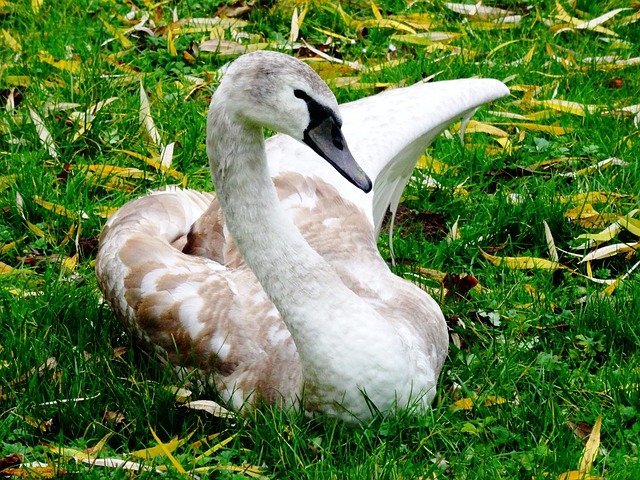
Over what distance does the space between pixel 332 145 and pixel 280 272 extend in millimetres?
419

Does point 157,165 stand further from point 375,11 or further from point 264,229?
point 375,11

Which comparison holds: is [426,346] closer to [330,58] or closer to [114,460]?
[114,460]

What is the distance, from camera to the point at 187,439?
10.4 feet

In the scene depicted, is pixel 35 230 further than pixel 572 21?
No

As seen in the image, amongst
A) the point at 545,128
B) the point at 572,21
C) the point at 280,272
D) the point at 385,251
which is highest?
the point at 280,272

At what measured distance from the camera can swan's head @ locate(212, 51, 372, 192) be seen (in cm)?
291

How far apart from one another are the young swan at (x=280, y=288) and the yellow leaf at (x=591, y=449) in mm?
482

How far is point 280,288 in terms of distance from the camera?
314 cm

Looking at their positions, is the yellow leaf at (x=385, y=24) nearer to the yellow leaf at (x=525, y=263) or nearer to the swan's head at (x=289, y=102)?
the yellow leaf at (x=525, y=263)

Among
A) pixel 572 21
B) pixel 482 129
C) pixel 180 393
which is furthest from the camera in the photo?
pixel 572 21

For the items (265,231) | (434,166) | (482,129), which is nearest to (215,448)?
(265,231)

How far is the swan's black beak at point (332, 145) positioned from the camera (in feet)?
9.70

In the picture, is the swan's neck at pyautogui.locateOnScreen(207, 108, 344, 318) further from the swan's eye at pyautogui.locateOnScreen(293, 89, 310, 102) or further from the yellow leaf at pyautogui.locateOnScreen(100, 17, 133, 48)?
the yellow leaf at pyautogui.locateOnScreen(100, 17, 133, 48)

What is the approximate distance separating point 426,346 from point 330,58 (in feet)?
9.72
